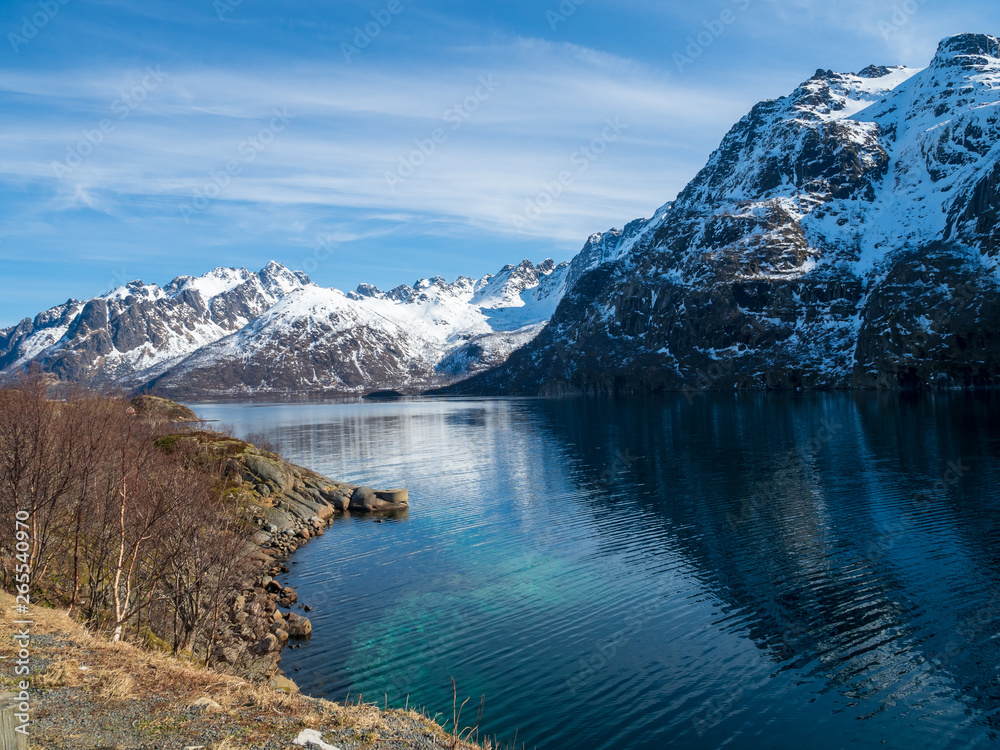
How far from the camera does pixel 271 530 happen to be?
182ft

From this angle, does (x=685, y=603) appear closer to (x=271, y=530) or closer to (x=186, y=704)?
(x=186, y=704)

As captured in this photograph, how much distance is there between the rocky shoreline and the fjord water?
1.61 meters

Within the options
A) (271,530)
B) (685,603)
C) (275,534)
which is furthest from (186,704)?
(271,530)

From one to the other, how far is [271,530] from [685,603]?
3748 centimetres

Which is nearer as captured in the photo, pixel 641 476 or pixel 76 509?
pixel 76 509

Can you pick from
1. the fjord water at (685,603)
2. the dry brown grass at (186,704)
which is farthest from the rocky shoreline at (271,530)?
the dry brown grass at (186,704)

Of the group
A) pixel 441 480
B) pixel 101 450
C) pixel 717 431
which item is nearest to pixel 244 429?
pixel 441 480

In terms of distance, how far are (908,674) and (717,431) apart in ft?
330

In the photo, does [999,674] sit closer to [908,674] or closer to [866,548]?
[908,674]

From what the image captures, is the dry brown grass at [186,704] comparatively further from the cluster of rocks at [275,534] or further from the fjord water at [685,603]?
the fjord water at [685,603]

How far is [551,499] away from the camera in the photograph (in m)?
68.4

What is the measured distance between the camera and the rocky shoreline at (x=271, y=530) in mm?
29797

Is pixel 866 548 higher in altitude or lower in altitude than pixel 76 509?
lower

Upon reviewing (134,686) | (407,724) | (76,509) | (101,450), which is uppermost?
(101,450)
